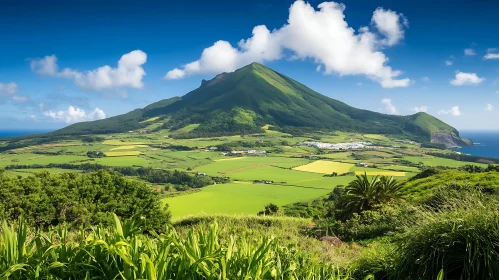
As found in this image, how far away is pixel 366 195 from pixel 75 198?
20920mm

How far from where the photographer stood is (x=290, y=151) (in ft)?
452

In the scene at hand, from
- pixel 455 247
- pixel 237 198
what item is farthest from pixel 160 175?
pixel 455 247

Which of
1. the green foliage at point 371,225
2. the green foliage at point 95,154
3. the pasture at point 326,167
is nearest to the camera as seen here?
the green foliage at point 371,225

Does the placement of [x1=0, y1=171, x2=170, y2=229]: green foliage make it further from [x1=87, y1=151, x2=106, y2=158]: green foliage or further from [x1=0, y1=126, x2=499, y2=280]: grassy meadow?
[x1=87, y1=151, x2=106, y2=158]: green foliage

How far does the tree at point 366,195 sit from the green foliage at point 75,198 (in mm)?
13009

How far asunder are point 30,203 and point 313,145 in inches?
5506

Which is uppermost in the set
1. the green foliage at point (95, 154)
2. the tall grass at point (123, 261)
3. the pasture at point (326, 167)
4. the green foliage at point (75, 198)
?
the tall grass at point (123, 261)

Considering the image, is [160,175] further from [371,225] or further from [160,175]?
[371,225]

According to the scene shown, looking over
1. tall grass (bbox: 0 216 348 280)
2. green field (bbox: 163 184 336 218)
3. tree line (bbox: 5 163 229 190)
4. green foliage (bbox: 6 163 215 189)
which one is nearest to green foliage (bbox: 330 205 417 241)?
tall grass (bbox: 0 216 348 280)

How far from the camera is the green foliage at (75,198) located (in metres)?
21.1

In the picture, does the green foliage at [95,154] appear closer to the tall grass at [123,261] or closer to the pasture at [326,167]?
the pasture at [326,167]

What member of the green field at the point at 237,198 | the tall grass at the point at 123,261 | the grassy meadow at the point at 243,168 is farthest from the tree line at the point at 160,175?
the tall grass at the point at 123,261

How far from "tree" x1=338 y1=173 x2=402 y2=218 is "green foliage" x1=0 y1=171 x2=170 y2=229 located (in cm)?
1301

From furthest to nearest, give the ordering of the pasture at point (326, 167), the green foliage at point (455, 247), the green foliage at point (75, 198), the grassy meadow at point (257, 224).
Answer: the pasture at point (326, 167), the green foliage at point (75, 198), the green foliage at point (455, 247), the grassy meadow at point (257, 224)
